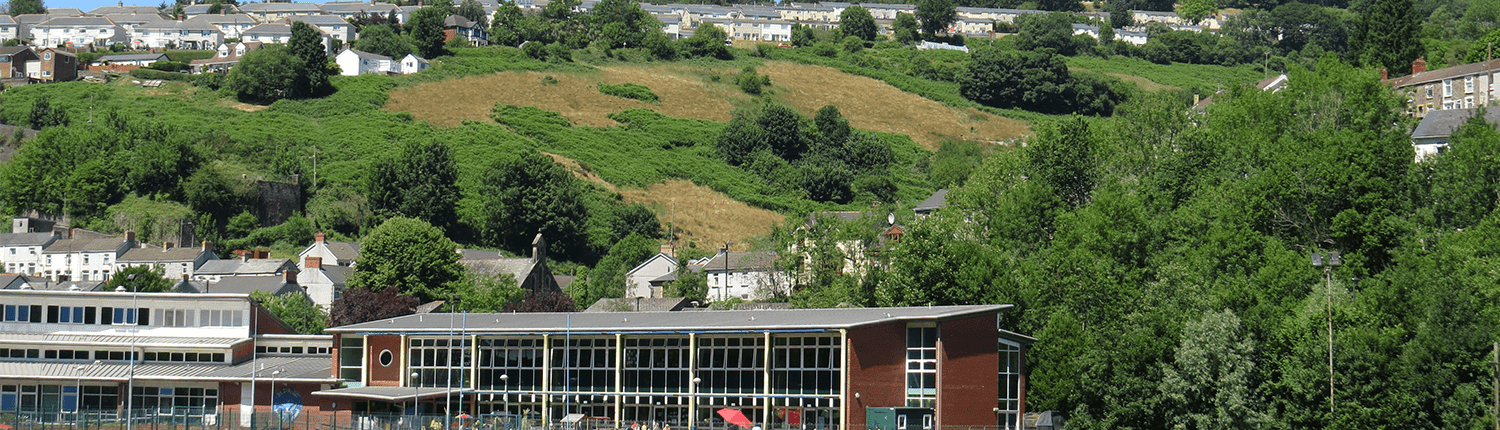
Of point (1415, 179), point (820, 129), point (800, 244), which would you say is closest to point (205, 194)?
point (800, 244)

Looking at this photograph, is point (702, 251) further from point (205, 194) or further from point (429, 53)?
point (429, 53)

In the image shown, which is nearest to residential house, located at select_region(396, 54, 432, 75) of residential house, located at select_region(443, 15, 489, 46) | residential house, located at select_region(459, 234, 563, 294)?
residential house, located at select_region(443, 15, 489, 46)

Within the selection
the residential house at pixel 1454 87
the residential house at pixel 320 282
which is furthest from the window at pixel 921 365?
the residential house at pixel 320 282

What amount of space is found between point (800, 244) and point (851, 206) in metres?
58.7

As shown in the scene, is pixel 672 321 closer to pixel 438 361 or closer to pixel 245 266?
pixel 438 361

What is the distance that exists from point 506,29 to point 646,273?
89.0 m

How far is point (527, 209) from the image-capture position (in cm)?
12094

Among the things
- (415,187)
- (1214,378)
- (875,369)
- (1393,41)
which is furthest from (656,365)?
(1393,41)

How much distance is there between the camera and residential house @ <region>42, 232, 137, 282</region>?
10581cm

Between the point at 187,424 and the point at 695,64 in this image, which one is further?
the point at 695,64

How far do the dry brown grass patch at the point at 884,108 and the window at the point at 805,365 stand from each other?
11249 cm

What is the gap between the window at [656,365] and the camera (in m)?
55.2

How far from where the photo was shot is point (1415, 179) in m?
65.4

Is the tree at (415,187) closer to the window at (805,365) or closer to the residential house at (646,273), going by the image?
the residential house at (646,273)
